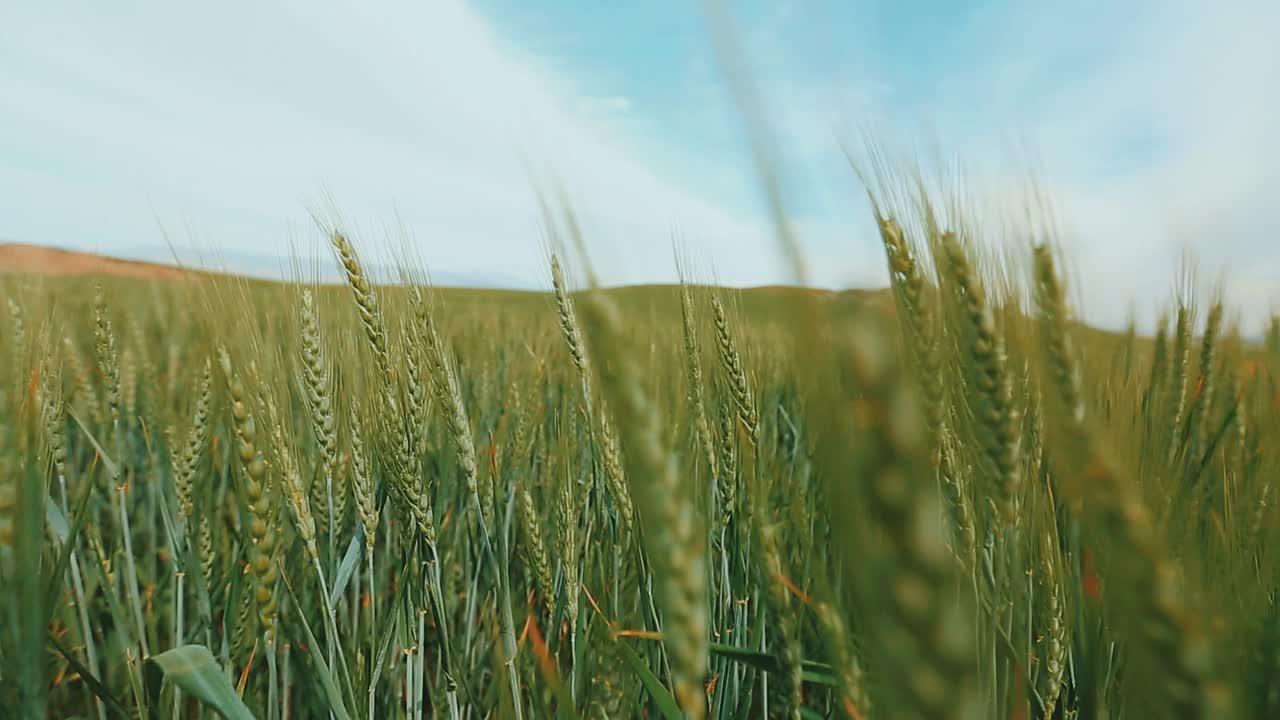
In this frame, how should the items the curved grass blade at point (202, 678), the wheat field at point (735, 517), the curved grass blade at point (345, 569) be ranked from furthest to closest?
the curved grass blade at point (345, 569) → the curved grass blade at point (202, 678) → the wheat field at point (735, 517)

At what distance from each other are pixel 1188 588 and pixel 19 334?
2111mm

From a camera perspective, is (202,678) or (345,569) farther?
(345,569)

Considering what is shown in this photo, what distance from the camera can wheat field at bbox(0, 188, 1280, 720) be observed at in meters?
0.42

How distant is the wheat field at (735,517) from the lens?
42 centimetres

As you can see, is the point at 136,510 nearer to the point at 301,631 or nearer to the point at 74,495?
the point at 74,495

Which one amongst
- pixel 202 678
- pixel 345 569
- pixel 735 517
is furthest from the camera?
pixel 735 517

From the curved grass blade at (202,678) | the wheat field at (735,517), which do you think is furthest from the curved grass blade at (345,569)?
the curved grass blade at (202,678)

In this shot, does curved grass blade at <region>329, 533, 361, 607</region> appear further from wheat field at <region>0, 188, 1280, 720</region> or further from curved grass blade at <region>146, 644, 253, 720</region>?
curved grass blade at <region>146, 644, 253, 720</region>

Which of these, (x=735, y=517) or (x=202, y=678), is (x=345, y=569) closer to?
(x=202, y=678)

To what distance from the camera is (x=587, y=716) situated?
37.4 inches

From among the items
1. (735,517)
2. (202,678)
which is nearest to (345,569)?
(202,678)

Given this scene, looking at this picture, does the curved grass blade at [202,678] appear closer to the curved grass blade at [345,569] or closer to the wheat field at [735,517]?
the wheat field at [735,517]

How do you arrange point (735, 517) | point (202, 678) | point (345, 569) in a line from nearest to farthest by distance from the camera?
point (202, 678), point (345, 569), point (735, 517)

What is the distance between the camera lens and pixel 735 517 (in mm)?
1410
